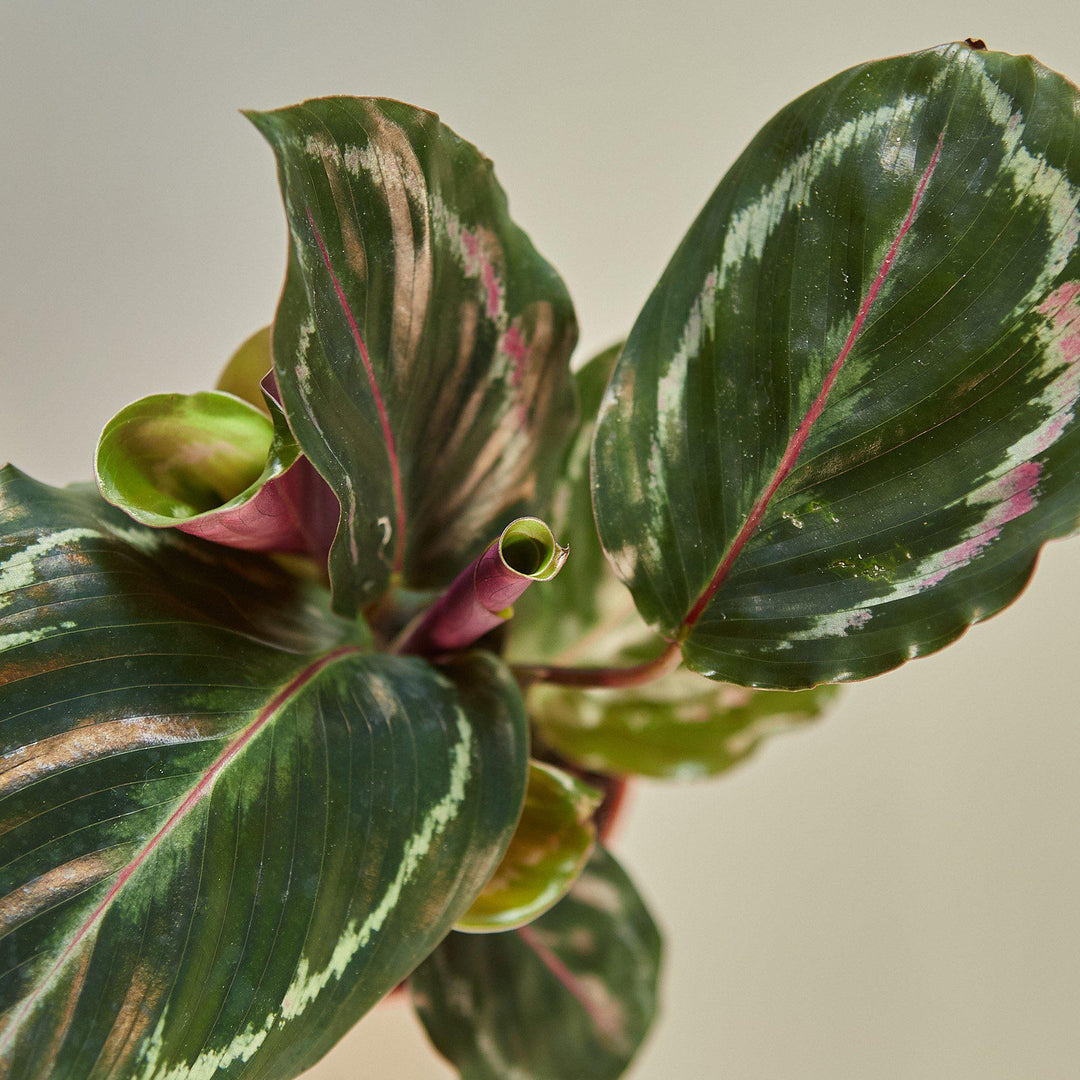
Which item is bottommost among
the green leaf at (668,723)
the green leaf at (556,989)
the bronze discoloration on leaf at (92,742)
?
the green leaf at (556,989)

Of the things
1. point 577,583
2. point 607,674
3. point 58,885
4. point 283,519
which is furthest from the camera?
point 577,583

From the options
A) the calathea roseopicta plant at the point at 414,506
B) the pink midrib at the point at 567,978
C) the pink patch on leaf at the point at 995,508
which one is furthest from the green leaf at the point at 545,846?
the pink patch on leaf at the point at 995,508

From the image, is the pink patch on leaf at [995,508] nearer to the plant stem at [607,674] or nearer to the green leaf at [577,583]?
the plant stem at [607,674]

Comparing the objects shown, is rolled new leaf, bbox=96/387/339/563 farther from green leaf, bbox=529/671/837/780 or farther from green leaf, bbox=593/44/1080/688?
green leaf, bbox=529/671/837/780

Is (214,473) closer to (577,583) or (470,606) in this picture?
(470,606)

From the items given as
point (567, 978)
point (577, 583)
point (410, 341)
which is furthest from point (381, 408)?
point (567, 978)

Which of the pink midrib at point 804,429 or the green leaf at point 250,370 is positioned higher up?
the pink midrib at point 804,429

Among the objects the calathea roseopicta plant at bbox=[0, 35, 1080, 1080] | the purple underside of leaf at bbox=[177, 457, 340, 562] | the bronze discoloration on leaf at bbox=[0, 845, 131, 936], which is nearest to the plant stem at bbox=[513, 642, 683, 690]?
the calathea roseopicta plant at bbox=[0, 35, 1080, 1080]
